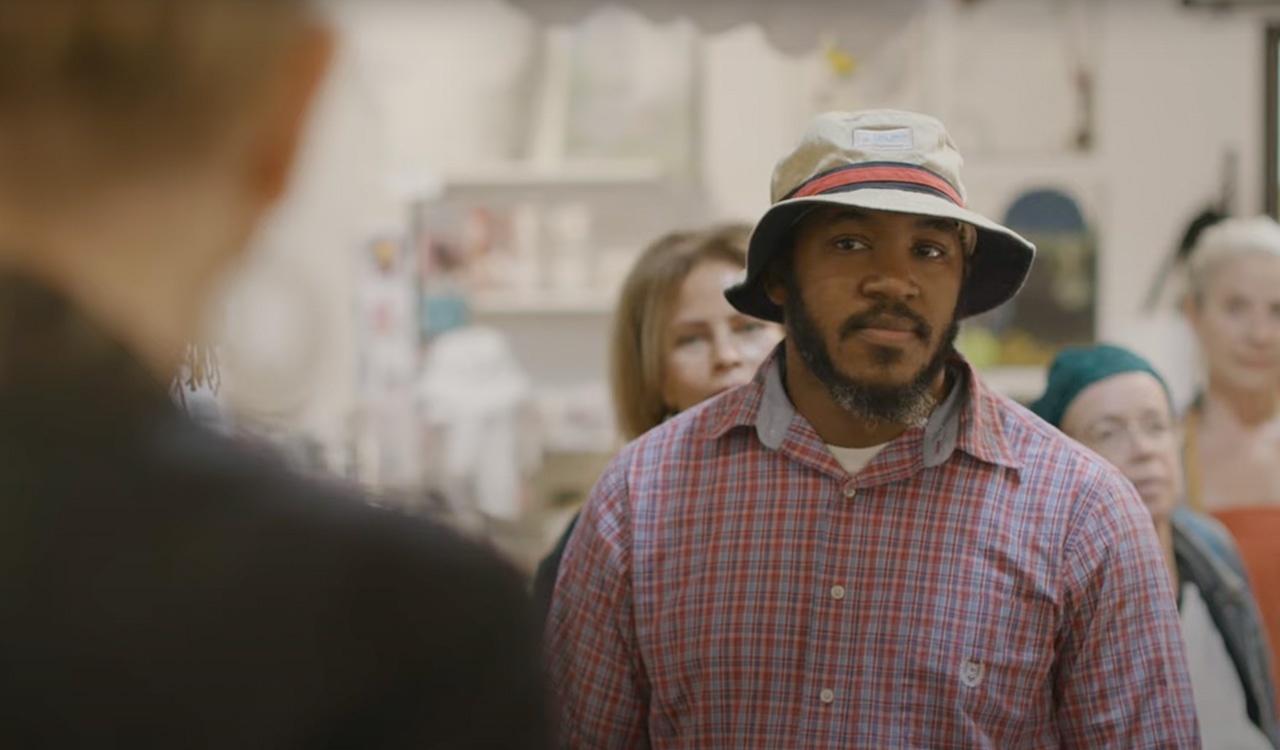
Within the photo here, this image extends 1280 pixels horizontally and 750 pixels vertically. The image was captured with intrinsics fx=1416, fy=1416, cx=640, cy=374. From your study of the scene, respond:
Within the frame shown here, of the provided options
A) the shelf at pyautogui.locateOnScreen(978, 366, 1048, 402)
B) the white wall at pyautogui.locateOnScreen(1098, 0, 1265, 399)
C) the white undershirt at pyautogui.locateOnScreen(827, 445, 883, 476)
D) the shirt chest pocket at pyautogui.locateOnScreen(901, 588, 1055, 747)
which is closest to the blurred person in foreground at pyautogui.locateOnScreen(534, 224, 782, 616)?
the white undershirt at pyautogui.locateOnScreen(827, 445, 883, 476)

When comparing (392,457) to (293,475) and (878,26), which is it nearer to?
(293,475)

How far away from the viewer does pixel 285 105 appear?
1.15 feet

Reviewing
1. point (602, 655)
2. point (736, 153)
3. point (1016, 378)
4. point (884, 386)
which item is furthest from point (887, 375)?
point (736, 153)

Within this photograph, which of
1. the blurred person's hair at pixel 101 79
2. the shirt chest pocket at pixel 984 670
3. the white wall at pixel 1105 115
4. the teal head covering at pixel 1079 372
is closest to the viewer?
the blurred person's hair at pixel 101 79

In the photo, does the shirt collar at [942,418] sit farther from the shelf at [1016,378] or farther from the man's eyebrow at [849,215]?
the shelf at [1016,378]

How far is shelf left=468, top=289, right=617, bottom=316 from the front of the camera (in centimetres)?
428

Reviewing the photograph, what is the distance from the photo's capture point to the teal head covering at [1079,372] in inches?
73.9

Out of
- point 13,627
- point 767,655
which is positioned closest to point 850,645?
point 767,655

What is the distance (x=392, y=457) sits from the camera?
1.47 ft

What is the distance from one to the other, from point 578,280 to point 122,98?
13.1ft

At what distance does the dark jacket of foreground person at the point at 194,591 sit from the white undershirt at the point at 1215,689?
1.58 m

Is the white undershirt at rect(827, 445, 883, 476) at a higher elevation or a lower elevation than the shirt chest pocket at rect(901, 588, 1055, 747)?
higher

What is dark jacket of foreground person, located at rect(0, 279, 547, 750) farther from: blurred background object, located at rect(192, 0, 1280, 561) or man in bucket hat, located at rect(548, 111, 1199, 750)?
blurred background object, located at rect(192, 0, 1280, 561)

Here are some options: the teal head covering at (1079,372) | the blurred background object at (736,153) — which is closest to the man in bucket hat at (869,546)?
the teal head covering at (1079,372)
